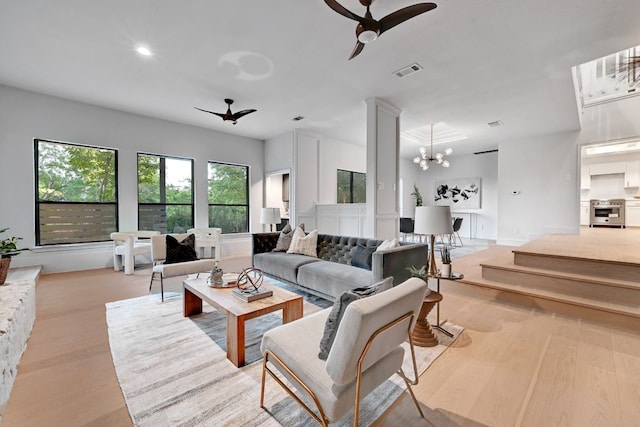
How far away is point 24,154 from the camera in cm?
447

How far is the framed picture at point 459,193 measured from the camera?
30.3ft

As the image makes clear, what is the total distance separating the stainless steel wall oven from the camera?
833 centimetres

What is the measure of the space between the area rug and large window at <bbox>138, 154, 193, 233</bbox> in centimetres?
333

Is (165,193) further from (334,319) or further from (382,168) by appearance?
(334,319)

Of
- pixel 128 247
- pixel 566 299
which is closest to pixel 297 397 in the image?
pixel 566 299

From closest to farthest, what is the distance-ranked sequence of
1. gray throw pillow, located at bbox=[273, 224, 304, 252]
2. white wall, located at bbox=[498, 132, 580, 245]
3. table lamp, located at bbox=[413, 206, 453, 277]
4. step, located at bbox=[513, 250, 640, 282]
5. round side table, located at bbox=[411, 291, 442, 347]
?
round side table, located at bbox=[411, 291, 442, 347] < table lamp, located at bbox=[413, 206, 453, 277] < step, located at bbox=[513, 250, 640, 282] < gray throw pillow, located at bbox=[273, 224, 304, 252] < white wall, located at bbox=[498, 132, 580, 245]

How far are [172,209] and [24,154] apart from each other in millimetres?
2419

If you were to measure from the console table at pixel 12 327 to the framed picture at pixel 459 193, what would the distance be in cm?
1045

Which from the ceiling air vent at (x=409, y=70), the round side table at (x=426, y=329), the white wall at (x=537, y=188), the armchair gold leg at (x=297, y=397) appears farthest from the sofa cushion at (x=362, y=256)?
the white wall at (x=537, y=188)

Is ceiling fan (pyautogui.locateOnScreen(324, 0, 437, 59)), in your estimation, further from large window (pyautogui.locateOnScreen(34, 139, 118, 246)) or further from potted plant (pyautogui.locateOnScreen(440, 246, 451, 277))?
large window (pyautogui.locateOnScreen(34, 139, 118, 246))

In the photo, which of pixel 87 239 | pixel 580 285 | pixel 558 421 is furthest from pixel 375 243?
pixel 87 239

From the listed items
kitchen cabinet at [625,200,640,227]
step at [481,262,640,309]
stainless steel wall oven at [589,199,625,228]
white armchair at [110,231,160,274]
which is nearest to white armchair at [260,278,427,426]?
step at [481,262,640,309]

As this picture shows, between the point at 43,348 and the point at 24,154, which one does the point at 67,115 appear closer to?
the point at 24,154

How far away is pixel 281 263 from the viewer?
144 inches
